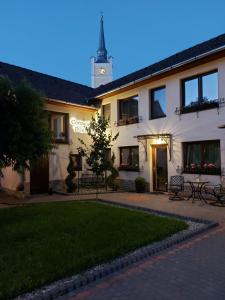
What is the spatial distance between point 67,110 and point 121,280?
12053mm

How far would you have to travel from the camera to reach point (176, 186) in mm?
11602

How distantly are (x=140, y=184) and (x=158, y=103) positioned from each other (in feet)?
12.1

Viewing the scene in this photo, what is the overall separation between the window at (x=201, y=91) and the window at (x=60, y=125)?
20.2 feet

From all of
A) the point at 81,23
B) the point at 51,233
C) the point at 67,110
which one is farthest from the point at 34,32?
the point at 51,233

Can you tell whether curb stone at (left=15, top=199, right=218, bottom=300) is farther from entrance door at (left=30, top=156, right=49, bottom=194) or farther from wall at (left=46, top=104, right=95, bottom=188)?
wall at (left=46, top=104, right=95, bottom=188)

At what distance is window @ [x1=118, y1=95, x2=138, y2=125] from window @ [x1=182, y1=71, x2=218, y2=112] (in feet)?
9.97

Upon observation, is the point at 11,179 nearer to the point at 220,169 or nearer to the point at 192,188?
the point at 192,188

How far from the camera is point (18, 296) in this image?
3746 mm

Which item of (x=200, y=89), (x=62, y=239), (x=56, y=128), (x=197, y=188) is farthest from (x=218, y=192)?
(x=56, y=128)

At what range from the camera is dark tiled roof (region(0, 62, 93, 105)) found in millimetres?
15633

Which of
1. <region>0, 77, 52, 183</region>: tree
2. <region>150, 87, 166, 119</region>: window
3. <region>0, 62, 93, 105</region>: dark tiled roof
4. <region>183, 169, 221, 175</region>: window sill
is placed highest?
<region>0, 62, 93, 105</region>: dark tiled roof

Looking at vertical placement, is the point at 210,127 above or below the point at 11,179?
above

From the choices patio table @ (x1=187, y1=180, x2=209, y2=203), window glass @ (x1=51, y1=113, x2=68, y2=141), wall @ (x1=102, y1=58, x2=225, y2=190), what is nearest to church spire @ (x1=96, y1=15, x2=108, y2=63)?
wall @ (x1=102, y1=58, x2=225, y2=190)

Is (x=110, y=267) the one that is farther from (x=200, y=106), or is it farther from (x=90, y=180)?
(x=90, y=180)
